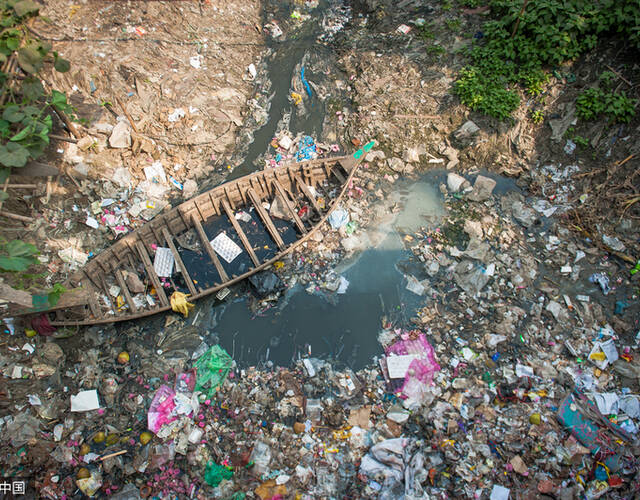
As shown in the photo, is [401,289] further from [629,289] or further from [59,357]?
[59,357]

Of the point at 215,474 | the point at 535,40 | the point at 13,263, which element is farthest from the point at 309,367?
the point at 535,40

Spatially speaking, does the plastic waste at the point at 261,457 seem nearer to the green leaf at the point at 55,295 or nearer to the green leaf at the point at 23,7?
the green leaf at the point at 55,295

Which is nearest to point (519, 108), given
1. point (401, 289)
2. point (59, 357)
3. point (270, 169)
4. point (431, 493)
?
point (401, 289)

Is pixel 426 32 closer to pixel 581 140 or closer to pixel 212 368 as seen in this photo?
pixel 581 140

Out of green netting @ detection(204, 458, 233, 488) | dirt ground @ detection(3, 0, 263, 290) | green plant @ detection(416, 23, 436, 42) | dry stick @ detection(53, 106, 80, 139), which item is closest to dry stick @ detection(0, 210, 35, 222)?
dirt ground @ detection(3, 0, 263, 290)

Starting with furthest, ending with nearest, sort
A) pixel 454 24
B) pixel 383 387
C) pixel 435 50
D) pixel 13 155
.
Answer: pixel 454 24 < pixel 435 50 < pixel 383 387 < pixel 13 155

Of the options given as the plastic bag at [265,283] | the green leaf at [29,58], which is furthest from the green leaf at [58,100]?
the plastic bag at [265,283]
